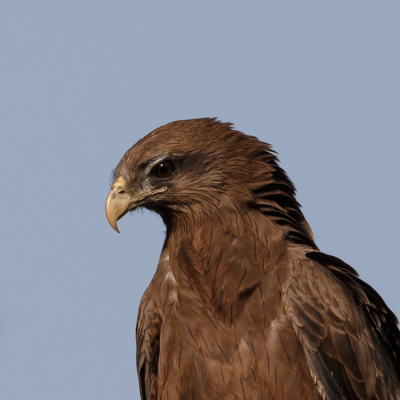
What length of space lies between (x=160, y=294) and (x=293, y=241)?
1306mm

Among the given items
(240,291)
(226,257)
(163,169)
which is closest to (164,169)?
(163,169)

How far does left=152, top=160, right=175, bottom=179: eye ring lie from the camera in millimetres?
6242

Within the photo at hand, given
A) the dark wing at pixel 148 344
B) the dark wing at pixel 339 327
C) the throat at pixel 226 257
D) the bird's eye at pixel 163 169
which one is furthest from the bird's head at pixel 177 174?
the dark wing at pixel 339 327

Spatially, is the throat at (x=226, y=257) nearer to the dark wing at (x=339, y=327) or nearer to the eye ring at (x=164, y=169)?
the dark wing at (x=339, y=327)

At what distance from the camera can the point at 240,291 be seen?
5805 millimetres

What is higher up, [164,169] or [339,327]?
[164,169]

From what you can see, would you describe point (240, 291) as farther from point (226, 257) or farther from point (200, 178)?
point (200, 178)

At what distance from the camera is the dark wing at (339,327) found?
563cm

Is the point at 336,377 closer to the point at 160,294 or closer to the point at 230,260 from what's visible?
the point at 230,260

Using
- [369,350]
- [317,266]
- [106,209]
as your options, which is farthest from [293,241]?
[106,209]

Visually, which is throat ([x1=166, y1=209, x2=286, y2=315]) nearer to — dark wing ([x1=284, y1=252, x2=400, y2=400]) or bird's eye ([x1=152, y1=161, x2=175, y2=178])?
dark wing ([x1=284, y1=252, x2=400, y2=400])

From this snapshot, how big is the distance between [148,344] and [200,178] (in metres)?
1.66

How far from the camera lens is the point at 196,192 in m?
6.25

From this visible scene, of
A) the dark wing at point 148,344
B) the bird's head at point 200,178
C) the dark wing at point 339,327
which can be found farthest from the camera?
the dark wing at point 148,344
